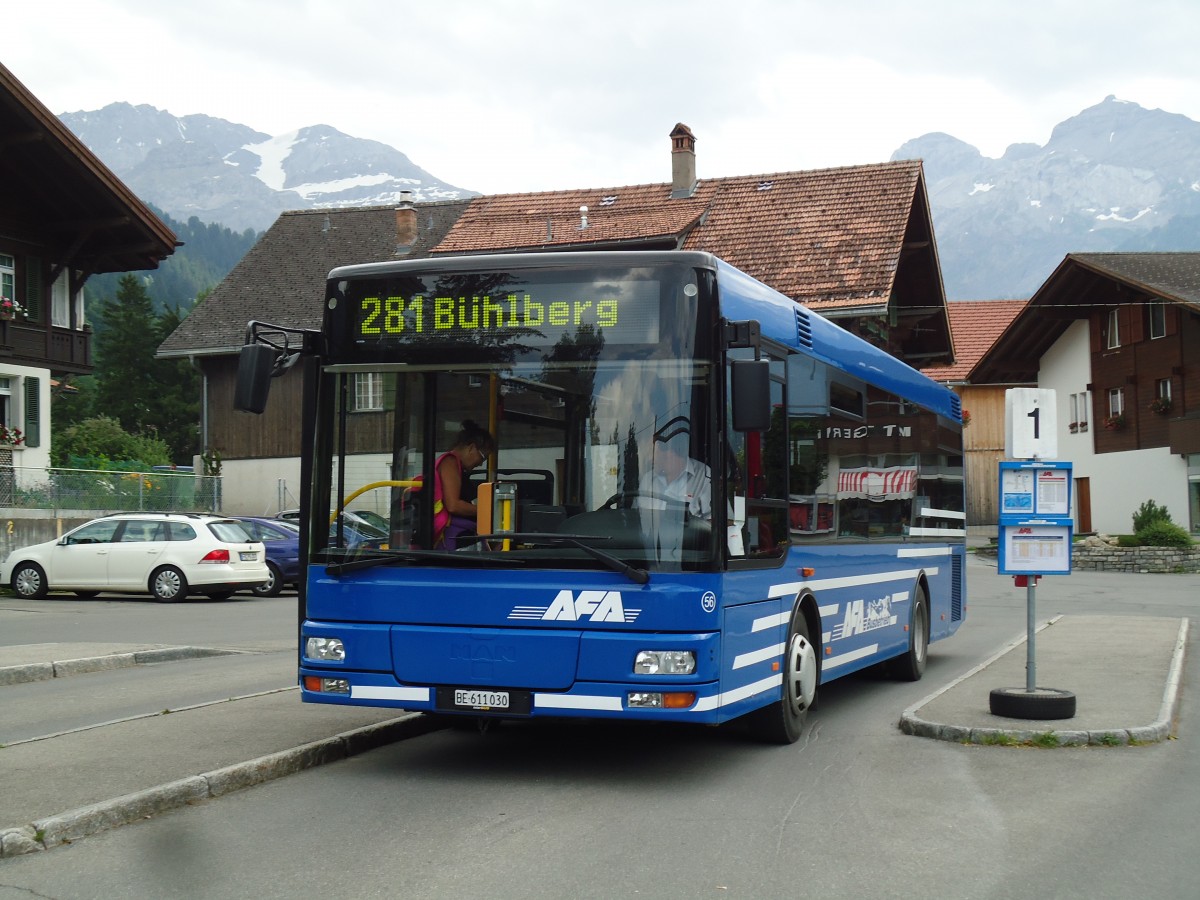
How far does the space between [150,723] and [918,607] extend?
282 inches

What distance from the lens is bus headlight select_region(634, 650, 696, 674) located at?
7.52 meters

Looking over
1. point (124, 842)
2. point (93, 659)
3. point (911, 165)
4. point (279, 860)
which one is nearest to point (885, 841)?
point (279, 860)

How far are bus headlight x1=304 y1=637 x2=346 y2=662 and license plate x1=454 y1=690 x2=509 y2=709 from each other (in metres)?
0.73

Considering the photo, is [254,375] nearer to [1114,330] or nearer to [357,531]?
[357,531]

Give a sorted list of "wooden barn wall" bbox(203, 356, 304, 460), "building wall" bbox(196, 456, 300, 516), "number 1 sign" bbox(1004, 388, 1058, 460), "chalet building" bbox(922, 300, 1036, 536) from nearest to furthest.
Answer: "number 1 sign" bbox(1004, 388, 1058, 460)
"building wall" bbox(196, 456, 300, 516)
"wooden barn wall" bbox(203, 356, 304, 460)
"chalet building" bbox(922, 300, 1036, 536)

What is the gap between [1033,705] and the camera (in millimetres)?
9930

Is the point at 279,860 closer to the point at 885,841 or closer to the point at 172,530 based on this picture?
the point at 885,841

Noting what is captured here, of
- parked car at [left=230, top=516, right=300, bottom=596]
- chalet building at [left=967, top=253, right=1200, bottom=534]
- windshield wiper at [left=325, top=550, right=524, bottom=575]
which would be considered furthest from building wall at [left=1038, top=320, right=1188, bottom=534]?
windshield wiper at [left=325, top=550, right=524, bottom=575]

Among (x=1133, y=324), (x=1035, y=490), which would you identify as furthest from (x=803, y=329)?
(x=1133, y=324)

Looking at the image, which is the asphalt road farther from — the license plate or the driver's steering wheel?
the driver's steering wheel

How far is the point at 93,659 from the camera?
13.8 metres

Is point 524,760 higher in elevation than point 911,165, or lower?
lower

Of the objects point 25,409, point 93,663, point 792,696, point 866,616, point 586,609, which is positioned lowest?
point 93,663

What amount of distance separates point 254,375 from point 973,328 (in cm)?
6127
